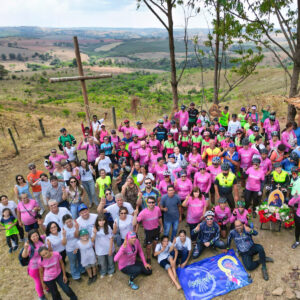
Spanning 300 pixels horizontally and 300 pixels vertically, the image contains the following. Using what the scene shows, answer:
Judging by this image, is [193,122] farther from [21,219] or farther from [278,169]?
[21,219]

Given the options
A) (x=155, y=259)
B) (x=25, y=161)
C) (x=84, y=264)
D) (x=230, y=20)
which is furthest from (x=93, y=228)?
(x=230, y=20)

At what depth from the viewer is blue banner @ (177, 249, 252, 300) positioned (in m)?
5.12

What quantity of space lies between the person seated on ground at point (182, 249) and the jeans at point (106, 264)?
1479mm

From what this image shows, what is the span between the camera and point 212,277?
17.7 feet

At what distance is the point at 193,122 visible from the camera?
34.1 feet

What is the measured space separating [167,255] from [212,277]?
3.49 feet

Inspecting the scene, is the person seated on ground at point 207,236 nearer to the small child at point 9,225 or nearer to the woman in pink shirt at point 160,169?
the woman in pink shirt at point 160,169

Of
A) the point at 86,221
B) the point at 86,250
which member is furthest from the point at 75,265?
the point at 86,221

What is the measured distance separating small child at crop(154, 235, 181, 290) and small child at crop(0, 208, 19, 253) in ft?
12.2

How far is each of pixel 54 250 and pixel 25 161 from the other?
833 centimetres

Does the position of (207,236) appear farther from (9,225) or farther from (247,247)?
(9,225)

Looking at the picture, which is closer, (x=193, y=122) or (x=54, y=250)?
(x=54, y=250)

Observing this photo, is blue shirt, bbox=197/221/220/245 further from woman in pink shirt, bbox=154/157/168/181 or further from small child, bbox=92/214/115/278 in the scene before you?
small child, bbox=92/214/115/278

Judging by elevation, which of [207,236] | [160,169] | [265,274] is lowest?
[265,274]
